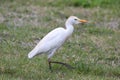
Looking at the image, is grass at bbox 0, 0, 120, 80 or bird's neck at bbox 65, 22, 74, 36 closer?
grass at bbox 0, 0, 120, 80

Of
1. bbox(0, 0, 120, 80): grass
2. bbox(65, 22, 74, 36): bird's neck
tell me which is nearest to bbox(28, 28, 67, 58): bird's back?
bbox(65, 22, 74, 36): bird's neck

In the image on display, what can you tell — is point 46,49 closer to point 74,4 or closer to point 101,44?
point 101,44

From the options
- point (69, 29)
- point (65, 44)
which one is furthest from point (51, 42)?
point (65, 44)

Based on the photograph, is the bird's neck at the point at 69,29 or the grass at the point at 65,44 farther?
the bird's neck at the point at 69,29

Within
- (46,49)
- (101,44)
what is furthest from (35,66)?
(101,44)

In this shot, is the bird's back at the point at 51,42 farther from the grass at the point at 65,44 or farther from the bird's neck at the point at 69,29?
the grass at the point at 65,44

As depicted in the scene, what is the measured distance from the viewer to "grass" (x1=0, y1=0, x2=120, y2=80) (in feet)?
33.5

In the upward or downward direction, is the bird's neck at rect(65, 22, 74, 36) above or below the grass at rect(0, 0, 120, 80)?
above

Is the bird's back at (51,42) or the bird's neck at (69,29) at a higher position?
the bird's neck at (69,29)

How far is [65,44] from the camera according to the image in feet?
42.4

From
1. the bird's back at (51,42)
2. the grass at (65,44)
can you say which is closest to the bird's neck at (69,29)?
the bird's back at (51,42)

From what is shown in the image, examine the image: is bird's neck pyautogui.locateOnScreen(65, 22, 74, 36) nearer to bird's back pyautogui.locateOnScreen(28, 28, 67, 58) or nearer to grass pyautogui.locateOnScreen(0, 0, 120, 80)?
bird's back pyautogui.locateOnScreen(28, 28, 67, 58)

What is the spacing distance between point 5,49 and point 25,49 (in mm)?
477

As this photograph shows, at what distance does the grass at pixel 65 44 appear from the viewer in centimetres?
1022
